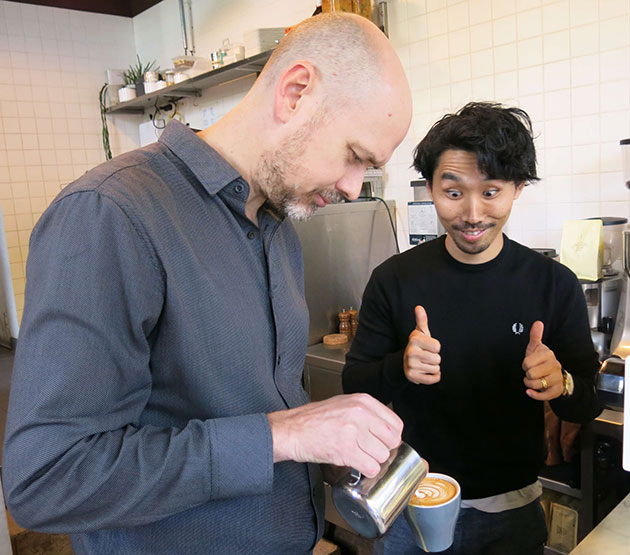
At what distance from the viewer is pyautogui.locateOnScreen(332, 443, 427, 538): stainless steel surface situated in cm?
83

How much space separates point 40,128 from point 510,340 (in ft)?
13.8

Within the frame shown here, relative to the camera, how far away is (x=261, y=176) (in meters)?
0.94

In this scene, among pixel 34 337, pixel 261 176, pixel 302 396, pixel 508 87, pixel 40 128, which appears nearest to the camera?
pixel 34 337

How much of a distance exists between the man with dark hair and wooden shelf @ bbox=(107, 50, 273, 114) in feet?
6.40

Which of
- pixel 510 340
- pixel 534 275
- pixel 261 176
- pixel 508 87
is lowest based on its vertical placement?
pixel 510 340

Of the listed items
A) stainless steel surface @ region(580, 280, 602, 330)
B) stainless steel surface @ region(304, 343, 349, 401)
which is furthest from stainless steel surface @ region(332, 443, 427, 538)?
stainless steel surface @ region(304, 343, 349, 401)

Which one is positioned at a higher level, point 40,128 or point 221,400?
point 40,128

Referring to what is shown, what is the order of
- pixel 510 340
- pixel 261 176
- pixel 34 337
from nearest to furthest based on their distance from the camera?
pixel 34 337 → pixel 261 176 → pixel 510 340

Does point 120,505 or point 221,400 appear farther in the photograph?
point 221,400

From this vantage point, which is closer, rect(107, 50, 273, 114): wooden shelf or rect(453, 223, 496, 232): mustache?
rect(453, 223, 496, 232): mustache


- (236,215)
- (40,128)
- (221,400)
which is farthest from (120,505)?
(40,128)

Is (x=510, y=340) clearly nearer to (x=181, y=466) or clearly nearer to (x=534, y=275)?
(x=534, y=275)

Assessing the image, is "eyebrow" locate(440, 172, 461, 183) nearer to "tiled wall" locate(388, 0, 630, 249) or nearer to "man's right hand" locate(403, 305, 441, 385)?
"man's right hand" locate(403, 305, 441, 385)

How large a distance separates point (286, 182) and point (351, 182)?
0.37ft
